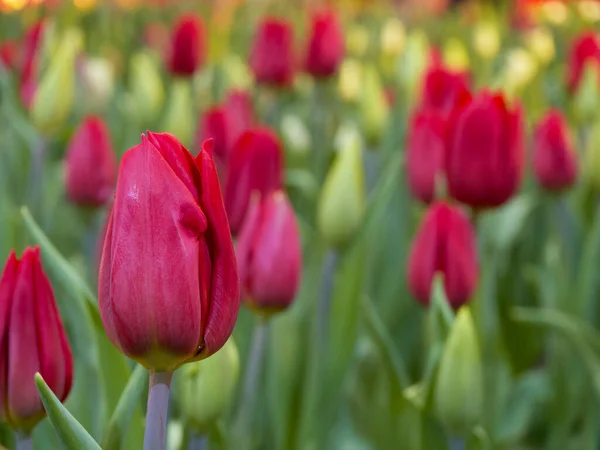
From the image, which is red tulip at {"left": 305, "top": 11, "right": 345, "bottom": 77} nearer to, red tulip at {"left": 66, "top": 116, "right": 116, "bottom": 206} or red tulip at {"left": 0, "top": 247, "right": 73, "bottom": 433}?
red tulip at {"left": 66, "top": 116, "right": 116, "bottom": 206}

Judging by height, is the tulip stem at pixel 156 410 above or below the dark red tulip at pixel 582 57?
below

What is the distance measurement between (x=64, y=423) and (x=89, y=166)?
2.32 ft

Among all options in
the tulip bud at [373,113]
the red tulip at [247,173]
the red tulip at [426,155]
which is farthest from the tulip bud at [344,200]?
the tulip bud at [373,113]

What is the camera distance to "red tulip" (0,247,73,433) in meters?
0.54

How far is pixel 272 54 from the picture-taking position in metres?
1.66

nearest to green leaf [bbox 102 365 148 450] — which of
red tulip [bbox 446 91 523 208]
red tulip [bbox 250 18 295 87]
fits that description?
red tulip [bbox 446 91 523 208]

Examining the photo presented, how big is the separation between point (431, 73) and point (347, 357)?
0.56 metres

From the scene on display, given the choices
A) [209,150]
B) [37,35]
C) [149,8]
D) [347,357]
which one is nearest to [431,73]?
[347,357]

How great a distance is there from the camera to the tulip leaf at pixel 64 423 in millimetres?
478

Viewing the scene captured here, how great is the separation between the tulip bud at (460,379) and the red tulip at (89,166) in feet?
2.01

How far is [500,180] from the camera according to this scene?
3.14 ft

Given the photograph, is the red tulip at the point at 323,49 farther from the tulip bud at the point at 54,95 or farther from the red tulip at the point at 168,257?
the red tulip at the point at 168,257

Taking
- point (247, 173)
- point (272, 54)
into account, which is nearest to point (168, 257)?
point (247, 173)

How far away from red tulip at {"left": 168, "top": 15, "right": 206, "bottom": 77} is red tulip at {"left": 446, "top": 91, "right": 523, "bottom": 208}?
94 centimetres
